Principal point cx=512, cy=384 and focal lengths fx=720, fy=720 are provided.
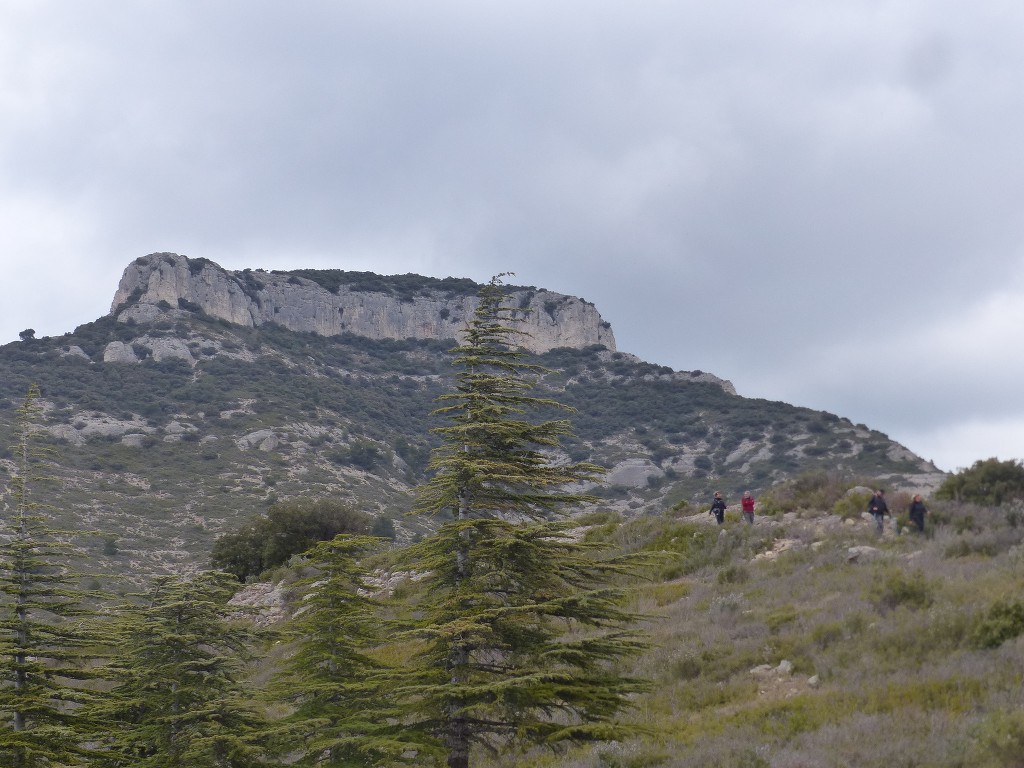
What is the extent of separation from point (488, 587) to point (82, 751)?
5728 millimetres

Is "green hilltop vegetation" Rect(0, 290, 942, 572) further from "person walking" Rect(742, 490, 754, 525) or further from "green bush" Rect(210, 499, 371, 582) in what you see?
"person walking" Rect(742, 490, 754, 525)

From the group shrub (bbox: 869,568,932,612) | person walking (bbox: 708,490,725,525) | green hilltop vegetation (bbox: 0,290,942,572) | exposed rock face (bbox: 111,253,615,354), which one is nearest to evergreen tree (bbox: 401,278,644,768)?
shrub (bbox: 869,568,932,612)

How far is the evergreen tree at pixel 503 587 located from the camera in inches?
279

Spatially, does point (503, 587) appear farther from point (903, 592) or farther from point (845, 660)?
point (903, 592)

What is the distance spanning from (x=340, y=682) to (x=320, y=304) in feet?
Answer: 401

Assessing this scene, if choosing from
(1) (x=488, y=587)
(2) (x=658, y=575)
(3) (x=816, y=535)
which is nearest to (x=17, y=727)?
(1) (x=488, y=587)

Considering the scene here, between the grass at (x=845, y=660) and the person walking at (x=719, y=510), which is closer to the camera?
the grass at (x=845, y=660)

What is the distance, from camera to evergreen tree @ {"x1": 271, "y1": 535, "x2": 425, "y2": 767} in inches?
295

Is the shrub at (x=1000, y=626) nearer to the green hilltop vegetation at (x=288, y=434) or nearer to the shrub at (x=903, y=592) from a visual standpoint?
the shrub at (x=903, y=592)

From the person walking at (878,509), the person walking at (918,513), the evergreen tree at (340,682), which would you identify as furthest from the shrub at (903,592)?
the evergreen tree at (340,682)

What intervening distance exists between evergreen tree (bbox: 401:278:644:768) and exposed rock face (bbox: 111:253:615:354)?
103 m

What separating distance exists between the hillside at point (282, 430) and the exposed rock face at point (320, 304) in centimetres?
183

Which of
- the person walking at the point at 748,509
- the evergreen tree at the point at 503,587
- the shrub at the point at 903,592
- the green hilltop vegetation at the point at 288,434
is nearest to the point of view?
the evergreen tree at the point at 503,587

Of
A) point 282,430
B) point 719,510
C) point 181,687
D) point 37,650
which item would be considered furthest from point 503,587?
point 282,430
